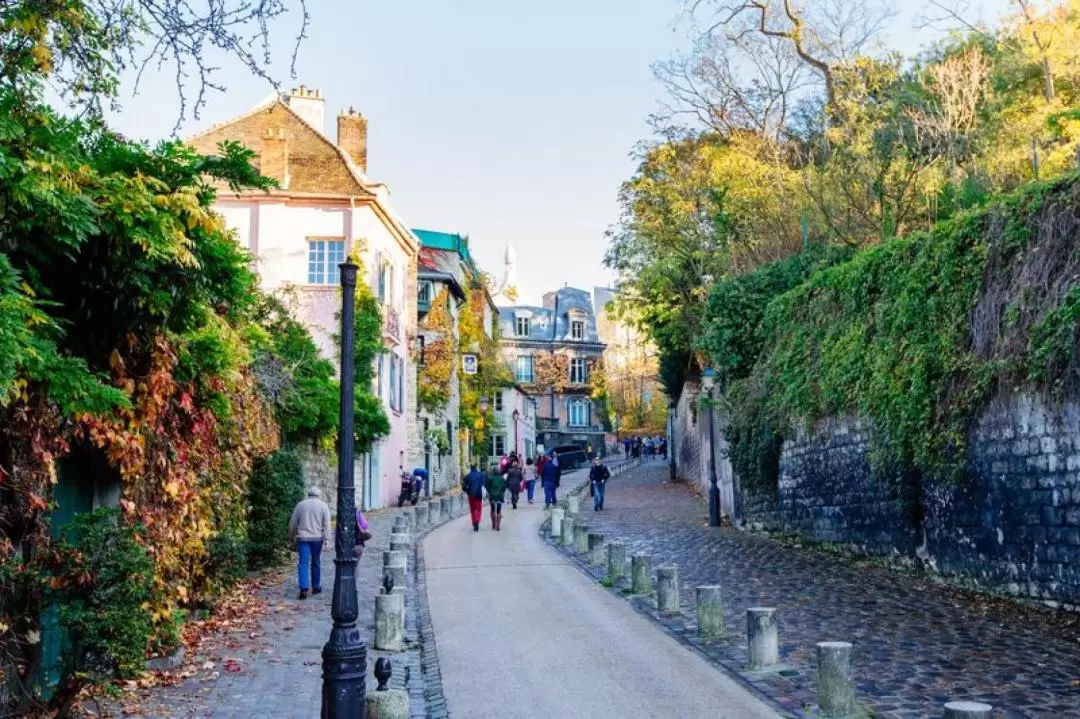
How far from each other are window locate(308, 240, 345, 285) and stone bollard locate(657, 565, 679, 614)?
1884 cm

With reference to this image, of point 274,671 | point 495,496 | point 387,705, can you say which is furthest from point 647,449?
point 387,705

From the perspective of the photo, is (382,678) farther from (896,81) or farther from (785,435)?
(896,81)

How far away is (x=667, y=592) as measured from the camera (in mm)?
12352

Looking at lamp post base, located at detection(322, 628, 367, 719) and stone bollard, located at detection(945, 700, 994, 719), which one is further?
lamp post base, located at detection(322, 628, 367, 719)

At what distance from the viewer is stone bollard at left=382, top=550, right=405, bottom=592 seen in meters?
14.0

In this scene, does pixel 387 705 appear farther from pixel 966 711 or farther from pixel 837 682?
pixel 966 711

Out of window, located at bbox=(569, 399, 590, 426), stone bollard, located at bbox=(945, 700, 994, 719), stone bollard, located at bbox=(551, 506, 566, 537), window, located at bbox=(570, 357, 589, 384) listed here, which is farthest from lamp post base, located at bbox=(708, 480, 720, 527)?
window, located at bbox=(570, 357, 589, 384)

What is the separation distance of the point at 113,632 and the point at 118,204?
3013 millimetres

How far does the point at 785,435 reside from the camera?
2006 cm

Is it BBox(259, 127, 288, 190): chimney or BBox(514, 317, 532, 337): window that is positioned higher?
BBox(514, 317, 532, 337): window

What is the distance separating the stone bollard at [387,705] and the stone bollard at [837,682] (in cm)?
300

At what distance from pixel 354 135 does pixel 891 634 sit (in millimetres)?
27651

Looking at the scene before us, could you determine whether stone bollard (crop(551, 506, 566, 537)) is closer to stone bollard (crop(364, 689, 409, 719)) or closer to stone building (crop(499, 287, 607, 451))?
stone bollard (crop(364, 689, 409, 719))

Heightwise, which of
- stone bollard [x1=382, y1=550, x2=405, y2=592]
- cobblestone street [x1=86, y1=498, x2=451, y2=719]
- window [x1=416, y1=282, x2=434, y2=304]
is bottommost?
cobblestone street [x1=86, y1=498, x2=451, y2=719]
